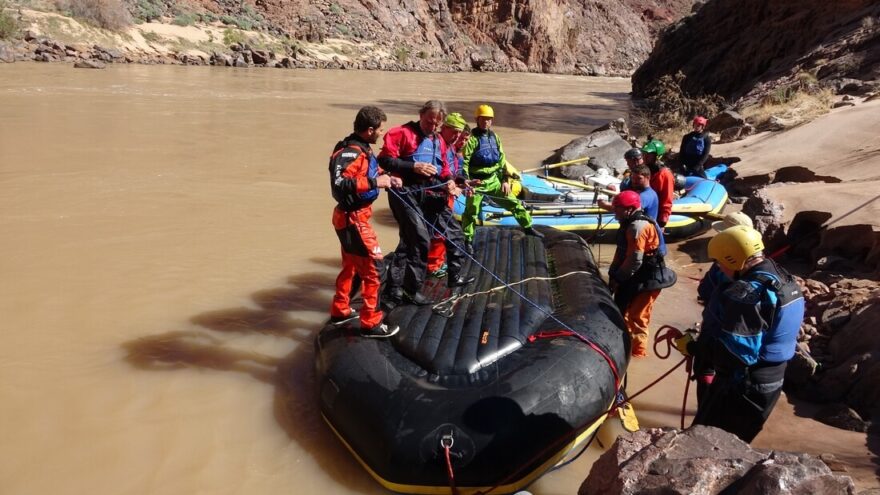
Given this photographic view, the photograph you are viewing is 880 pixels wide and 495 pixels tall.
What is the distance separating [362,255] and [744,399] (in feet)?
7.11

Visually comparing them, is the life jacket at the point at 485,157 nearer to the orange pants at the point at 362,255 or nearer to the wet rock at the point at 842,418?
the orange pants at the point at 362,255

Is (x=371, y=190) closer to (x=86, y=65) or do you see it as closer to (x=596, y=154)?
(x=596, y=154)

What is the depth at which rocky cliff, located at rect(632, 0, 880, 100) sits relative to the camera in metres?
12.8

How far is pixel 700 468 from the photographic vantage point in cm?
226

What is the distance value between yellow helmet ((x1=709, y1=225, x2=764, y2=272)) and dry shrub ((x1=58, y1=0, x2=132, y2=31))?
28287 mm

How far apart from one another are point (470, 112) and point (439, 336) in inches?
650

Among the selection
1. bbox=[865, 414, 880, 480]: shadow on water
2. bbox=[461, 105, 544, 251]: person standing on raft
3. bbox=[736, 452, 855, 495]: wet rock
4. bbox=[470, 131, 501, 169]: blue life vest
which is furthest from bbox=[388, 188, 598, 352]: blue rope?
bbox=[736, 452, 855, 495]: wet rock

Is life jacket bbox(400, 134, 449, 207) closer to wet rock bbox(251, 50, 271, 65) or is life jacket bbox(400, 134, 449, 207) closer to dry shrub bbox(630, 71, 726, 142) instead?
dry shrub bbox(630, 71, 726, 142)

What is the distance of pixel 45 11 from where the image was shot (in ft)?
81.3

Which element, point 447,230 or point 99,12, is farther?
point 99,12

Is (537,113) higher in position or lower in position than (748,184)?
higher

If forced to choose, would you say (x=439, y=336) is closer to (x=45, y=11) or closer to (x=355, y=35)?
(x=45, y=11)

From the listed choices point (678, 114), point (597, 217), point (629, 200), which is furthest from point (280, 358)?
point (678, 114)

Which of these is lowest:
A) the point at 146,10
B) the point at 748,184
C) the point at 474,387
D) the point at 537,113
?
the point at 474,387
